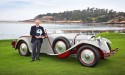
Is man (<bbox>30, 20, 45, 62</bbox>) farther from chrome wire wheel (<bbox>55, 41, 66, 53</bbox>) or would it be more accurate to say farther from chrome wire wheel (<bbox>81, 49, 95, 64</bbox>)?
chrome wire wheel (<bbox>81, 49, 95, 64</bbox>)

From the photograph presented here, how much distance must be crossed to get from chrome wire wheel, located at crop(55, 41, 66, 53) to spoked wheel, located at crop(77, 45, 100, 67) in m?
0.72

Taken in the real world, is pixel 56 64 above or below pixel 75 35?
below

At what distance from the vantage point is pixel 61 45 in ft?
28.7

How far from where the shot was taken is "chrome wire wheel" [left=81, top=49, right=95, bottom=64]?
7932mm

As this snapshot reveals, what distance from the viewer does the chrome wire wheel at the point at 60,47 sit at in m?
8.67

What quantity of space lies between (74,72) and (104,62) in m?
1.94

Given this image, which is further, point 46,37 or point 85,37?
point 46,37

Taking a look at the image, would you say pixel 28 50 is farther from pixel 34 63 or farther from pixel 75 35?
pixel 75 35

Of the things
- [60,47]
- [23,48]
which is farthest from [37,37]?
[23,48]

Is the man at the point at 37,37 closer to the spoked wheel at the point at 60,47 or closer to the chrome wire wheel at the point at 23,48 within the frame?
the spoked wheel at the point at 60,47

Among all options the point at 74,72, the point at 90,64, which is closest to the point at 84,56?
the point at 90,64

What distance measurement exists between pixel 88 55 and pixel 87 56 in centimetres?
5

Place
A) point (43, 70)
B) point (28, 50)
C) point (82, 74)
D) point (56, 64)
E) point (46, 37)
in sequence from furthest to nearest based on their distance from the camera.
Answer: point (28, 50) < point (46, 37) < point (56, 64) < point (43, 70) < point (82, 74)

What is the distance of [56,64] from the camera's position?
853 cm
